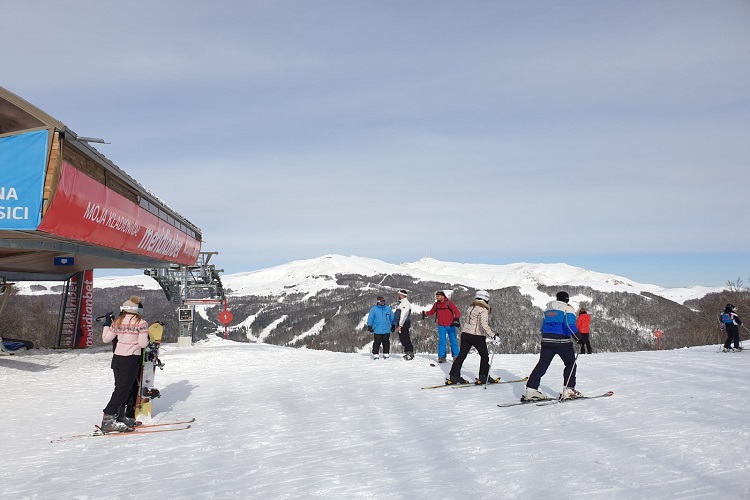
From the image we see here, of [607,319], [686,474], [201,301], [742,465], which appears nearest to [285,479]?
[686,474]

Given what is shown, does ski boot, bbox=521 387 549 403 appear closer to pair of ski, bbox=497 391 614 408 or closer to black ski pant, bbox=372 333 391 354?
pair of ski, bbox=497 391 614 408

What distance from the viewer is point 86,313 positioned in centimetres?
2288

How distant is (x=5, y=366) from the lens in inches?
551

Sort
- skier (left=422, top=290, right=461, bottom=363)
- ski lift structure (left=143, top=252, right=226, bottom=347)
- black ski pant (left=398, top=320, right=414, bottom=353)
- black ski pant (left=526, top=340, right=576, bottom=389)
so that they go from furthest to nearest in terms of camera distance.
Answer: ski lift structure (left=143, top=252, right=226, bottom=347) → black ski pant (left=398, top=320, right=414, bottom=353) → skier (left=422, top=290, right=461, bottom=363) → black ski pant (left=526, top=340, right=576, bottom=389)

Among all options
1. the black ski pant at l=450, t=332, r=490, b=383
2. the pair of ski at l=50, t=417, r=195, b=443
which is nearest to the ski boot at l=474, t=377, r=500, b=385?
the black ski pant at l=450, t=332, r=490, b=383

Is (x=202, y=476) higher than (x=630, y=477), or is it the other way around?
(x=630, y=477)

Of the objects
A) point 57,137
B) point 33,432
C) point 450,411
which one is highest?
point 57,137

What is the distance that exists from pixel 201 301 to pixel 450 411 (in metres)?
20.0

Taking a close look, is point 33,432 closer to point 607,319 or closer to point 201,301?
point 201,301

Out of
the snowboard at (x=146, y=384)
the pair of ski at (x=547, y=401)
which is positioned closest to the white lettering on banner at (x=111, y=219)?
the snowboard at (x=146, y=384)

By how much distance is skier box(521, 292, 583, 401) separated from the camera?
26.3ft

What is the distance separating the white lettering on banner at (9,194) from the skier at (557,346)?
36.1 ft

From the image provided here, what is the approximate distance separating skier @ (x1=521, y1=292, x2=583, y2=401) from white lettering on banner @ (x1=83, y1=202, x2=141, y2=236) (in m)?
11.1

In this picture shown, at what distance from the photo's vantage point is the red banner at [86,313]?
22.7 metres
